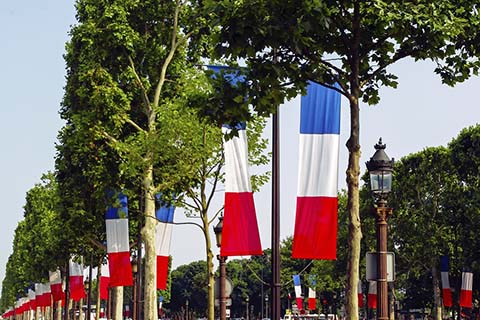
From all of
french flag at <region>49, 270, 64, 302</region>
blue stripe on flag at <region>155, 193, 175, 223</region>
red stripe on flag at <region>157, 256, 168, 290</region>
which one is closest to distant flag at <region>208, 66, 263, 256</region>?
red stripe on flag at <region>157, 256, 168, 290</region>

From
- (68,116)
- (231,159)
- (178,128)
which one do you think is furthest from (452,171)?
(231,159)

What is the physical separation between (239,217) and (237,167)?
1.71 metres

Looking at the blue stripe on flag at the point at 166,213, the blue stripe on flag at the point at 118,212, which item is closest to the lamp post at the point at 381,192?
the blue stripe on flag at the point at 166,213

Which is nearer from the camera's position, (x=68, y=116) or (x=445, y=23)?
(x=445, y=23)

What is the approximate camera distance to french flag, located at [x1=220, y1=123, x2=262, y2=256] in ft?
60.5

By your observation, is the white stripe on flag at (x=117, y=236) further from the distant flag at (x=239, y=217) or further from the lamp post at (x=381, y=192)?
the lamp post at (x=381, y=192)

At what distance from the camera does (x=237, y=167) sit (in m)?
20.2

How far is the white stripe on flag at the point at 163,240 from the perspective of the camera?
1375 inches

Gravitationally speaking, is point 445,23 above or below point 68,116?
below

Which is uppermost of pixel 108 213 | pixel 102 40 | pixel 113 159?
pixel 102 40

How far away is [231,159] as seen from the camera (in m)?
20.3

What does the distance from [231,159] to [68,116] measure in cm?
→ 2347

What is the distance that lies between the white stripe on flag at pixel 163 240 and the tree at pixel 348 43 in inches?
793

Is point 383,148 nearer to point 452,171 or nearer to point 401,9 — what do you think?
point 401,9
